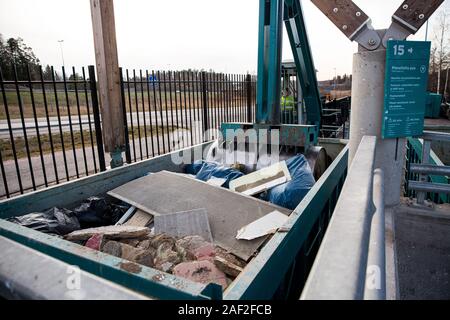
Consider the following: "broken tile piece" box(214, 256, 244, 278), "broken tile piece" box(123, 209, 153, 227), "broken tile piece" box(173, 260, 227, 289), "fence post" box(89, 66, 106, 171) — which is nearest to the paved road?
"fence post" box(89, 66, 106, 171)

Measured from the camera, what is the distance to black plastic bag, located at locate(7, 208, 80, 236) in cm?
259

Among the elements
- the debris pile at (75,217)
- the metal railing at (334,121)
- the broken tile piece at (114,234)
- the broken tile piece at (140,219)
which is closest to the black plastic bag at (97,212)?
the debris pile at (75,217)

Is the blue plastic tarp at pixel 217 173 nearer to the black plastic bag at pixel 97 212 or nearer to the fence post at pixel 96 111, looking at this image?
the black plastic bag at pixel 97 212

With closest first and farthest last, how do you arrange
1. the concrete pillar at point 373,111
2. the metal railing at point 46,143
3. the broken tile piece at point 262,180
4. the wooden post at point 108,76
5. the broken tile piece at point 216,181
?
the concrete pillar at point 373,111 < the broken tile piece at point 262,180 < the broken tile piece at point 216,181 < the wooden post at point 108,76 < the metal railing at point 46,143

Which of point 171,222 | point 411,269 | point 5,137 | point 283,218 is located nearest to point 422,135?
point 411,269

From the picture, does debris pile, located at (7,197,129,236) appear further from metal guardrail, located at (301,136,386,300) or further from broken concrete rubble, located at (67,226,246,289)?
metal guardrail, located at (301,136,386,300)

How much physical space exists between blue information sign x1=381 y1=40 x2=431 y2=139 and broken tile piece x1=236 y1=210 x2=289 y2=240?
155 cm

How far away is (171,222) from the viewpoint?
284 centimetres

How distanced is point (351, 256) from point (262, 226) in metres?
2.01

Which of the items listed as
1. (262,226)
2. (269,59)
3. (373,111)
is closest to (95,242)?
(262,226)

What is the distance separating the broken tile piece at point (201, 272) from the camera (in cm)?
199

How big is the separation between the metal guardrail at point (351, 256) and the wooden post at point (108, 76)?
4.19m
